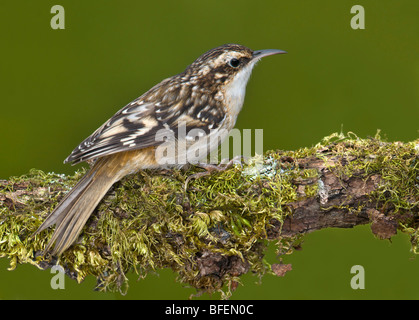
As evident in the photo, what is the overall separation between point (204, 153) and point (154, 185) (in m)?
0.40

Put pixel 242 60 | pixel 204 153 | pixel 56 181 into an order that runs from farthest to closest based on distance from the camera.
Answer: pixel 242 60 → pixel 204 153 → pixel 56 181

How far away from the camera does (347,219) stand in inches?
86.1

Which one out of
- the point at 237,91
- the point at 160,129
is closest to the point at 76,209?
the point at 160,129

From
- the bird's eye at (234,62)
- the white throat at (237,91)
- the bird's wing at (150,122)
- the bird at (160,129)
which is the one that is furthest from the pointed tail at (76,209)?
the bird's eye at (234,62)

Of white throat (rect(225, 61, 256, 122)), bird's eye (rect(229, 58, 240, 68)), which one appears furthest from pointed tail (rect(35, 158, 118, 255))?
bird's eye (rect(229, 58, 240, 68))

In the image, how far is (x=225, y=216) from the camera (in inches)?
84.4

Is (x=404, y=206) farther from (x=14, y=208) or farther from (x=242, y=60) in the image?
(x=14, y=208)

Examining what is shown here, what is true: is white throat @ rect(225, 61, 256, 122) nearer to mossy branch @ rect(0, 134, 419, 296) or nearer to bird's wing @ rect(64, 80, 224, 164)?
bird's wing @ rect(64, 80, 224, 164)

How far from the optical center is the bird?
86.1 inches

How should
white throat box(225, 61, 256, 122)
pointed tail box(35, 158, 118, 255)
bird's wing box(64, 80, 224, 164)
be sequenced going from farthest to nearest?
white throat box(225, 61, 256, 122) → bird's wing box(64, 80, 224, 164) → pointed tail box(35, 158, 118, 255)

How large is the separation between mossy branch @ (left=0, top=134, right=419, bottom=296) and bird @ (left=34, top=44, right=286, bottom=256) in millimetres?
88

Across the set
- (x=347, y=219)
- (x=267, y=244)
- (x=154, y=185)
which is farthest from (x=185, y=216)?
(x=347, y=219)

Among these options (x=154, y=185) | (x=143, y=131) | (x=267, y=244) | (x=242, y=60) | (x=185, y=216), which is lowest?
(x=267, y=244)

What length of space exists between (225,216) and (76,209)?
67cm
